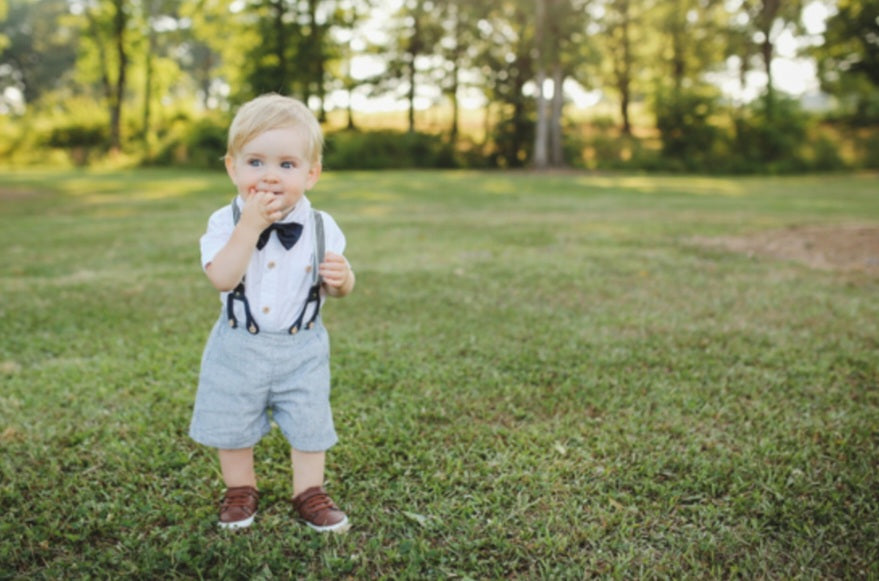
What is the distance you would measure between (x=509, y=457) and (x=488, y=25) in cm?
3290

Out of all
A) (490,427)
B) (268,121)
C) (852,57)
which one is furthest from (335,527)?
(852,57)

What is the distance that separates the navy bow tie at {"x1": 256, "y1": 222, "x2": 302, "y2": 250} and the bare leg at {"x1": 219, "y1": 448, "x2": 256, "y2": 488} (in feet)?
2.48

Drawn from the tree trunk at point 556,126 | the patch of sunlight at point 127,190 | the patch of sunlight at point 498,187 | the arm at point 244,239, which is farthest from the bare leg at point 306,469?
the tree trunk at point 556,126

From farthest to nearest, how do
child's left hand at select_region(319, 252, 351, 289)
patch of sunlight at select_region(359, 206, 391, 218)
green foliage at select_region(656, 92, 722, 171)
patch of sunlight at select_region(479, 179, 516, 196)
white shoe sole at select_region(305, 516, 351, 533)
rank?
green foliage at select_region(656, 92, 722, 171) → patch of sunlight at select_region(479, 179, 516, 196) → patch of sunlight at select_region(359, 206, 391, 218) → white shoe sole at select_region(305, 516, 351, 533) → child's left hand at select_region(319, 252, 351, 289)

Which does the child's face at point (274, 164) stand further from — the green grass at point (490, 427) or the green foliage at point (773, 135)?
the green foliage at point (773, 135)

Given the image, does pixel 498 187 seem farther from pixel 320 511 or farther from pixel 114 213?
pixel 320 511

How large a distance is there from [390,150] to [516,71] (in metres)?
7.19

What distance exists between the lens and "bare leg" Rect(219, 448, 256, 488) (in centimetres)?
237

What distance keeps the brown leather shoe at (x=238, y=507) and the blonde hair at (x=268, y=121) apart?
1174 mm

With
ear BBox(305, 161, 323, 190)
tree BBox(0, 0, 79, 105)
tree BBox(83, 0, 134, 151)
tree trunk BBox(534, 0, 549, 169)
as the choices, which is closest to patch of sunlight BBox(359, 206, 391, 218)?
ear BBox(305, 161, 323, 190)

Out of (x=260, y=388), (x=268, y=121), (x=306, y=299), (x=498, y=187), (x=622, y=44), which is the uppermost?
(x=622, y=44)

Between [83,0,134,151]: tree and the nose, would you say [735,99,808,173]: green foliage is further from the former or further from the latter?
the nose

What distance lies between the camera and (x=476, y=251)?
25.4 ft

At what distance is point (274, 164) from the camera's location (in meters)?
2.10
